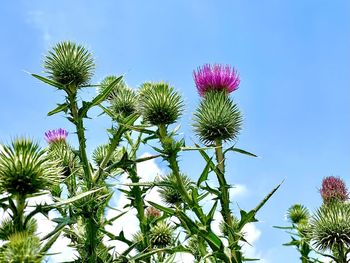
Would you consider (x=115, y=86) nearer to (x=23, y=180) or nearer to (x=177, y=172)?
(x=177, y=172)

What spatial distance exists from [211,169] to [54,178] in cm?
209

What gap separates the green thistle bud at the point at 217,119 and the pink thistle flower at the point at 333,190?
1.70 m

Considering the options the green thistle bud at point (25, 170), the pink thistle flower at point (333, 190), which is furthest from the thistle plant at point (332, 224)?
the green thistle bud at point (25, 170)

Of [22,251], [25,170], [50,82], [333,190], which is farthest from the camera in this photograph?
[333,190]

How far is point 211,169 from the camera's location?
646 cm

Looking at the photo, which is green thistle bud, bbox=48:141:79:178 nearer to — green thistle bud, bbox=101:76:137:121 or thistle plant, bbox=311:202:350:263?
green thistle bud, bbox=101:76:137:121

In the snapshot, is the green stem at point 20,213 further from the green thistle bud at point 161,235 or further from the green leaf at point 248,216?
the green thistle bud at point 161,235

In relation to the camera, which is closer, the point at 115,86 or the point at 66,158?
the point at 66,158

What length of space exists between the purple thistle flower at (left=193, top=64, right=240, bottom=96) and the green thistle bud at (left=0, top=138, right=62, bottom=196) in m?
3.57

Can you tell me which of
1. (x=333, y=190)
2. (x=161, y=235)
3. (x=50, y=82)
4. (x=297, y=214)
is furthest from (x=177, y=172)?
(x=297, y=214)

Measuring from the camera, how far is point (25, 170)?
4.83m

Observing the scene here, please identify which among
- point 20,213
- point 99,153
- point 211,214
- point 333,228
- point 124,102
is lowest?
point 20,213

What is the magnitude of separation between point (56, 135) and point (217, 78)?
411cm

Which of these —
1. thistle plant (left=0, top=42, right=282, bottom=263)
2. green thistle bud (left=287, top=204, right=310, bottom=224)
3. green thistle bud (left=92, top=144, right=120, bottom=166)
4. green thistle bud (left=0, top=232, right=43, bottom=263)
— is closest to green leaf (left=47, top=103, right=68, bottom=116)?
thistle plant (left=0, top=42, right=282, bottom=263)
